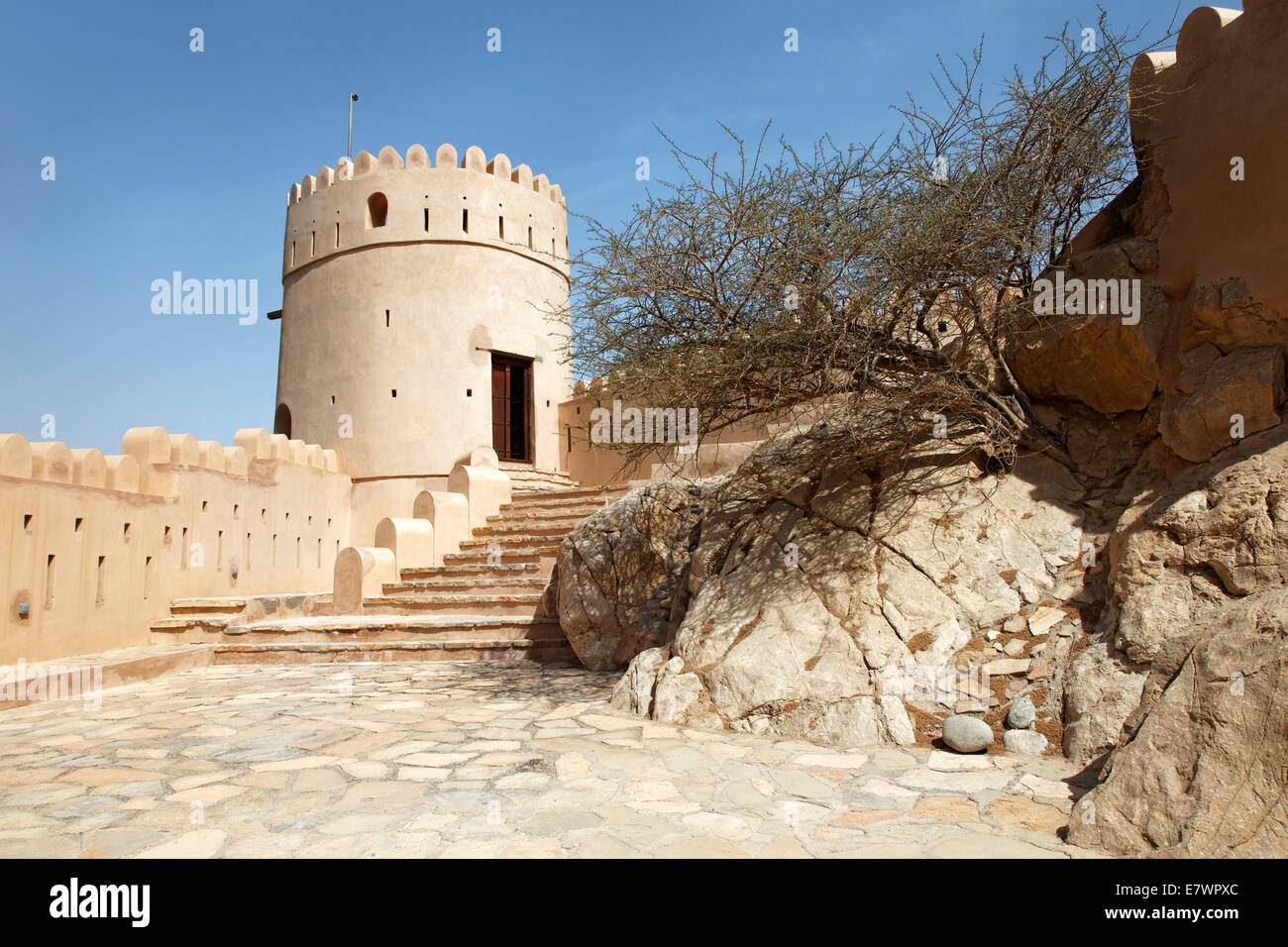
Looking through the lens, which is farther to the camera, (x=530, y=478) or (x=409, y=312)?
(x=530, y=478)

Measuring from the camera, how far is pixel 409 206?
589 inches

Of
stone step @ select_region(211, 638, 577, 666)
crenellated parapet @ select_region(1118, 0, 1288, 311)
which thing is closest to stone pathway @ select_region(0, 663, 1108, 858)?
stone step @ select_region(211, 638, 577, 666)

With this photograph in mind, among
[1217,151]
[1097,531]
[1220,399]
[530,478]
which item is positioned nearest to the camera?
[1220,399]

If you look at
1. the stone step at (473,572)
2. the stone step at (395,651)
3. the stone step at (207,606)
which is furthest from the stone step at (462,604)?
the stone step at (207,606)

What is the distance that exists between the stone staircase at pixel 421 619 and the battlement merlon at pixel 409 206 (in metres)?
6.40

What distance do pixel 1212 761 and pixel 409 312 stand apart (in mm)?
13888

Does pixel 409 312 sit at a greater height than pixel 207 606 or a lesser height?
greater

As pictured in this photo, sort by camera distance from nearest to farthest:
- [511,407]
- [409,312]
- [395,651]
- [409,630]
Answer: [395,651], [409,630], [409,312], [511,407]

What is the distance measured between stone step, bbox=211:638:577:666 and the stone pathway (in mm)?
2487

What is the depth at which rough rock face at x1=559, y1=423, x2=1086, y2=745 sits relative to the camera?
4.90 metres

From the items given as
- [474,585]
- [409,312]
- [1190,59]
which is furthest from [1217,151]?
[409,312]

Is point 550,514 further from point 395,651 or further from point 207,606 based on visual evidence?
point 207,606

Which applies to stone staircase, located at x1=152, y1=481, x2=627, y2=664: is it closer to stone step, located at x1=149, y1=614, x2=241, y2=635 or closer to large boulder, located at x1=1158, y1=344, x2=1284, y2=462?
stone step, located at x1=149, y1=614, x2=241, y2=635
